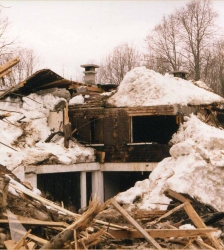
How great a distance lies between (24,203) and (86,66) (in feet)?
50.8

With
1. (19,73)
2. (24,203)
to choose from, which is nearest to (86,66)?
(24,203)

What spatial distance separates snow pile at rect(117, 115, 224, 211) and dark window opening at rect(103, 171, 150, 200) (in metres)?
3.40

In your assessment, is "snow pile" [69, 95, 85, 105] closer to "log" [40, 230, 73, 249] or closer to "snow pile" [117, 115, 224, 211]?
"snow pile" [117, 115, 224, 211]

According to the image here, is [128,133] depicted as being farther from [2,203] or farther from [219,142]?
[2,203]

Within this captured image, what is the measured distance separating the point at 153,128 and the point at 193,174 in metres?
5.97

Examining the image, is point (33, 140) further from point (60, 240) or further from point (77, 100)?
point (60, 240)

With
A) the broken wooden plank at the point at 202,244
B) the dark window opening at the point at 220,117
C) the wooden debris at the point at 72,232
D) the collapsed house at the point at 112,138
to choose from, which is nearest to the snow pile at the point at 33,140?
the collapsed house at the point at 112,138

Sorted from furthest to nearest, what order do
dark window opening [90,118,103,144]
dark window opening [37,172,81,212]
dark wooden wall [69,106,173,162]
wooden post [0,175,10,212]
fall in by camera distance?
dark window opening [90,118,103,144]
dark wooden wall [69,106,173,162]
dark window opening [37,172,81,212]
wooden post [0,175,10,212]

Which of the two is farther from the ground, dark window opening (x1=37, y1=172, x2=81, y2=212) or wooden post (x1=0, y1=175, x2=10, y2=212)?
wooden post (x1=0, y1=175, x2=10, y2=212)

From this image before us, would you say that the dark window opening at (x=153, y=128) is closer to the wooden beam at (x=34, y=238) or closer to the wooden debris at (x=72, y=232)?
the wooden beam at (x=34, y=238)

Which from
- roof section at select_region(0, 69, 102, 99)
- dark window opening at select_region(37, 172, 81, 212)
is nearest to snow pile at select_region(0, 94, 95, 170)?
roof section at select_region(0, 69, 102, 99)

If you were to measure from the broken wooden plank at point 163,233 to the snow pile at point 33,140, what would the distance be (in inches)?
320

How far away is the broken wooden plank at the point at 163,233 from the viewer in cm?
708

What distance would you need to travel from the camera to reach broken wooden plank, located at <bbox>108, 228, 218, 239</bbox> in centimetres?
708
